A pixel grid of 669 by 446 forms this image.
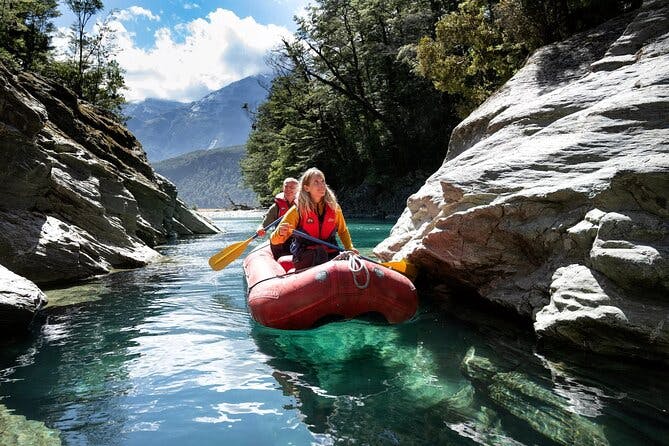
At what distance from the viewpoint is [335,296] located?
4.63 metres

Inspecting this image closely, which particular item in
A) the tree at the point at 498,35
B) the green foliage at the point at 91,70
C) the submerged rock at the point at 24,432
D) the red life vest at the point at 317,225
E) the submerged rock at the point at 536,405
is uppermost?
the green foliage at the point at 91,70

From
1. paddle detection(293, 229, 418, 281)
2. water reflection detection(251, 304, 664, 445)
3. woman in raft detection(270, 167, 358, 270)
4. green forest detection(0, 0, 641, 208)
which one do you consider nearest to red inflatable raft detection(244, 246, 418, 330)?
water reflection detection(251, 304, 664, 445)

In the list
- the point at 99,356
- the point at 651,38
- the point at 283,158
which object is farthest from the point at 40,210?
the point at 283,158

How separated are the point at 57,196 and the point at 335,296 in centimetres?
730

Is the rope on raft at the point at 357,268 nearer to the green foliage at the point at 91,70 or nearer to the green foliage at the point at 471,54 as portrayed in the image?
the green foliage at the point at 471,54

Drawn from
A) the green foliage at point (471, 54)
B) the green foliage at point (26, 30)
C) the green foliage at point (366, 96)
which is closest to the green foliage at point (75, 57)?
the green foliage at point (26, 30)

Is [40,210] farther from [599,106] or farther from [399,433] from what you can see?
[599,106]

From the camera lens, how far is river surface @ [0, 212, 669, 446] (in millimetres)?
3133

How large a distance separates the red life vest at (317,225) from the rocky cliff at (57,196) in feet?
14.6

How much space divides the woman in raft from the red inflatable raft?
83cm

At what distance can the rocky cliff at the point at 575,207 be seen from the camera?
3875 mm

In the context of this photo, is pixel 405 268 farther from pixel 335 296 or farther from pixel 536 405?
pixel 536 405

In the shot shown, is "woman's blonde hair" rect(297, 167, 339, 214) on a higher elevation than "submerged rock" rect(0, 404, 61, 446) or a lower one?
higher

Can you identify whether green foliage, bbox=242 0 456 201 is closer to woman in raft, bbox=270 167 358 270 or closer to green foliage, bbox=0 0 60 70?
green foliage, bbox=0 0 60 70
